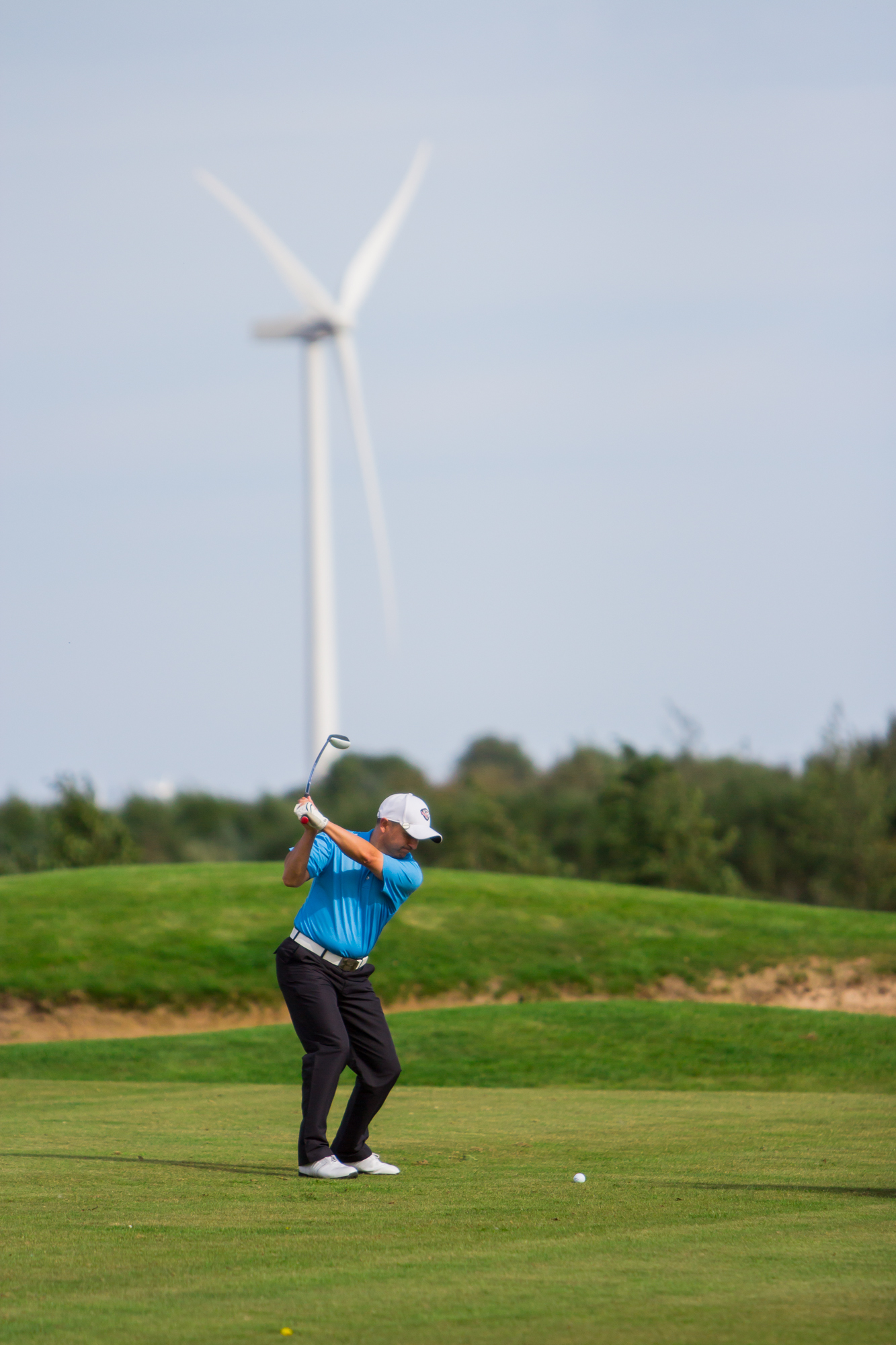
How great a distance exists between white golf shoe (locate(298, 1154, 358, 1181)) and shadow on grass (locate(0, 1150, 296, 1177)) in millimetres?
193

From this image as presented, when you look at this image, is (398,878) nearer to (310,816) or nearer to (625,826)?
(310,816)

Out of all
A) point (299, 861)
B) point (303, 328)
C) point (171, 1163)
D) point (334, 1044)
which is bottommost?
point (171, 1163)

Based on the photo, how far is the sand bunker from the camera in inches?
945

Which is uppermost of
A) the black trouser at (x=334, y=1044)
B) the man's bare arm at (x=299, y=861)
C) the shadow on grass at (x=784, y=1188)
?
the man's bare arm at (x=299, y=861)

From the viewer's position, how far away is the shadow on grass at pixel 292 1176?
9164 mm

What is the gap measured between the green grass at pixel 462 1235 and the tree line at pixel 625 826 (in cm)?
3683

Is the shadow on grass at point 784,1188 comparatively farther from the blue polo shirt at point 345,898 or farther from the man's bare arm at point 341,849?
the man's bare arm at point 341,849

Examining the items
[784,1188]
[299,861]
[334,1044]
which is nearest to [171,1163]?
[334,1044]

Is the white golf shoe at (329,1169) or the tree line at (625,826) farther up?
the tree line at (625,826)

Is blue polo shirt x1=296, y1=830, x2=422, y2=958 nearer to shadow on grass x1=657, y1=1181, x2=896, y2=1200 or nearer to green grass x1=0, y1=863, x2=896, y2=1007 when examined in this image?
shadow on grass x1=657, y1=1181, x2=896, y2=1200

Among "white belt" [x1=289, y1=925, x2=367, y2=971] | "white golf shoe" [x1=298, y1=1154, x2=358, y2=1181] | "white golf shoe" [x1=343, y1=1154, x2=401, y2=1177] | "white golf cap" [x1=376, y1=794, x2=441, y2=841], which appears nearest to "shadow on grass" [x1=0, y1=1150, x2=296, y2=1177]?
"white golf shoe" [x1=298, y1=1154, x2=358, y2=1181]

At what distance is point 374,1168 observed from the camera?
984 cm

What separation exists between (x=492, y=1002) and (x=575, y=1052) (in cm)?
512

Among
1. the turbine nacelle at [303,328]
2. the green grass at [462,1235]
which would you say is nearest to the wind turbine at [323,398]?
the turbine nacelle at [303,328]
